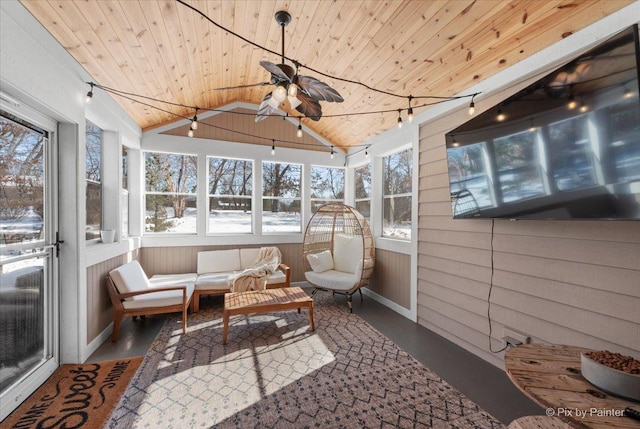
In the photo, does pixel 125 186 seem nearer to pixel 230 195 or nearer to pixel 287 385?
pixel 230 195

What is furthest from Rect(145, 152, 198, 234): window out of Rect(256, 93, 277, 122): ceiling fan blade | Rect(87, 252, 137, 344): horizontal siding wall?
Rect(256, 93, 277, 122): ceiling fan blade

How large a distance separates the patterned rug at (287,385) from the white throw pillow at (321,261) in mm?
1266

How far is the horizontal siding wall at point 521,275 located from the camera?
1.75 metres

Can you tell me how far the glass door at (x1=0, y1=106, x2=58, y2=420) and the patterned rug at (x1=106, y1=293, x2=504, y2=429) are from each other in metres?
0.77

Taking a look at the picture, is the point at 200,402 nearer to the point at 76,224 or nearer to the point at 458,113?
the point at 76,224

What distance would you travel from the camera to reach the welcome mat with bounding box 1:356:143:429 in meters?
1.80

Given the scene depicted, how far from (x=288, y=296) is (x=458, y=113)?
2.81 m

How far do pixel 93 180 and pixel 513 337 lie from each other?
15.3 ft

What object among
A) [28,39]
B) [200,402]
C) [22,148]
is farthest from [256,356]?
[28,39]

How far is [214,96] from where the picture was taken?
13.9 ft

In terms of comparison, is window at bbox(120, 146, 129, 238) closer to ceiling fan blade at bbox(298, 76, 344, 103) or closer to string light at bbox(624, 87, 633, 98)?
ceiling fan blade at bbox(298, 76, 344, 103)

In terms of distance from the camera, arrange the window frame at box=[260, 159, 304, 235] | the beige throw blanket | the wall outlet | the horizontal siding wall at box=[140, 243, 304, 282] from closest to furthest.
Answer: the wall outlet → the beige throw blanket → the horizontal siding wall at box=[140, 243, 304, 282] → the window frame at box=[260, 159, 304, 235]

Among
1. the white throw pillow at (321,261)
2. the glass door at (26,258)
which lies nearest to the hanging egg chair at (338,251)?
the white throw pillow at (321,261)

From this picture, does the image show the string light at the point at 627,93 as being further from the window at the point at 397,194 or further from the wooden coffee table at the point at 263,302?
the wooden coffee table at the point at 263,302
